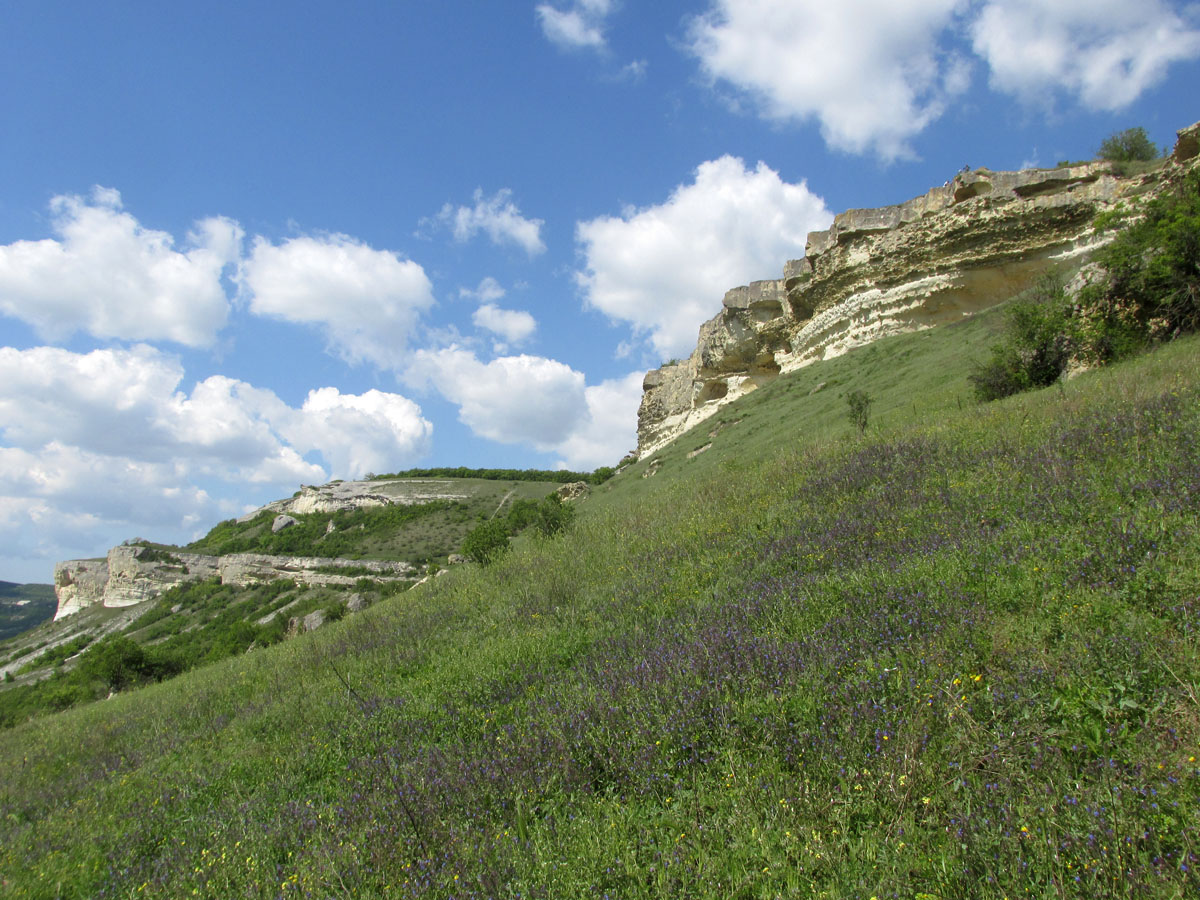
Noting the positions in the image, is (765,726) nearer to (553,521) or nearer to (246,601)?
(553,521)

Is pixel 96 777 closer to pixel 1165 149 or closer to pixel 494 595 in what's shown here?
pixel 494 595

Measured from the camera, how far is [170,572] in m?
85.6

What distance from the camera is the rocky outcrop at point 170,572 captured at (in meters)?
73.2

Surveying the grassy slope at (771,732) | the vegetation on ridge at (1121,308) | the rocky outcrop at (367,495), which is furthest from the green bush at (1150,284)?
the rocky outcrop at (367,495)

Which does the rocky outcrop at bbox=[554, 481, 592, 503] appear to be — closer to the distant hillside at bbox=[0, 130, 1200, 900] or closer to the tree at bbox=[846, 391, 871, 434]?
the tree at bbox=[846, 391, 871, 434]

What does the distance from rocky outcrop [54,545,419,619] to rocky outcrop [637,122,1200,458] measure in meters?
47.1

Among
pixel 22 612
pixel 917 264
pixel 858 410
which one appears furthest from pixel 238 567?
pixel 22 612

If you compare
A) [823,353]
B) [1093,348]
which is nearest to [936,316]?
[823,353]

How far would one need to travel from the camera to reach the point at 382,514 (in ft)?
324

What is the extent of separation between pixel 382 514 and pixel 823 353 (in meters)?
81.9

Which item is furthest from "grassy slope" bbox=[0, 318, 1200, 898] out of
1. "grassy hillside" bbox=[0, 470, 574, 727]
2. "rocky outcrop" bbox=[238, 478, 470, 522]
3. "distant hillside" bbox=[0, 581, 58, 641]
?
"distant hillside" bbox=[0, 581, 58, 641]

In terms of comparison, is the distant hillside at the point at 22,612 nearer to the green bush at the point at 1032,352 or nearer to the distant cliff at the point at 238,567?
the distant cliff at the point at 238,567

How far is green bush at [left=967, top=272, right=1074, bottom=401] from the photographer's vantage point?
576 inches

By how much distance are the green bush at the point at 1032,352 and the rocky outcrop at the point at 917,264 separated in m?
9.85
